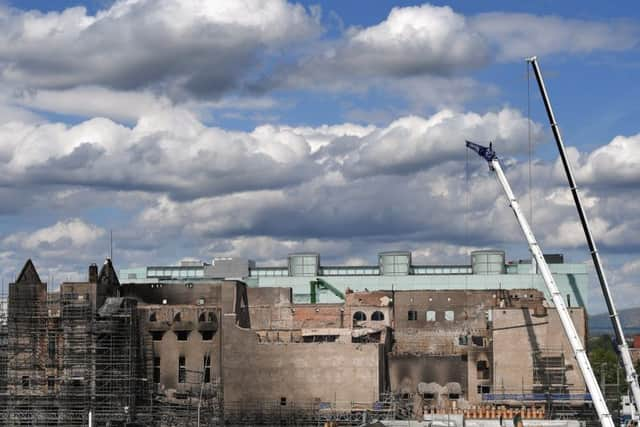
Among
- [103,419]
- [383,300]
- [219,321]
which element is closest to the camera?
[103,419]

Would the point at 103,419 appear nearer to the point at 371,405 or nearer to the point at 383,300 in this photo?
the point at 371,405

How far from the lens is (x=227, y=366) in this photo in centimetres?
11525

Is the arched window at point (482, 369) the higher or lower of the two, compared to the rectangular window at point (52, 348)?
lower

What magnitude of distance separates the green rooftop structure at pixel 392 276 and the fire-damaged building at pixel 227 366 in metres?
34.0

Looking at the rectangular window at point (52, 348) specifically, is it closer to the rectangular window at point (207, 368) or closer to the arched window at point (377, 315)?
the rectangular window at point (207, 368)

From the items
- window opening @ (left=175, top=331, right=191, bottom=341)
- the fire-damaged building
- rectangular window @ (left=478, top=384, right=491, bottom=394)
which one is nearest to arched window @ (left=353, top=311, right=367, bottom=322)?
the fire-damaged building

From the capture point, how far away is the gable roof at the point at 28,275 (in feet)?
378

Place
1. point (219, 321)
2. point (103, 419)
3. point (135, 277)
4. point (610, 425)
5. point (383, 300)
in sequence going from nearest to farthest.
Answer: point (610, 425)
point (103, 419)
point (219, 321)
point (383, 300)
point (135, 277)

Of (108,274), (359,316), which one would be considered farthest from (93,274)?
(359,316)

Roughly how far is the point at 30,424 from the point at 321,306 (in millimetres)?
32713

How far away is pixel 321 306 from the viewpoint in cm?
12850

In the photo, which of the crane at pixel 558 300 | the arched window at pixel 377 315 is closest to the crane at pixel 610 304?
the crane at pixel 558 300

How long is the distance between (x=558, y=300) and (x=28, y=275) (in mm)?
49590

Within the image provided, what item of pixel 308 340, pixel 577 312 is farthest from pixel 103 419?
pixel 577 312
